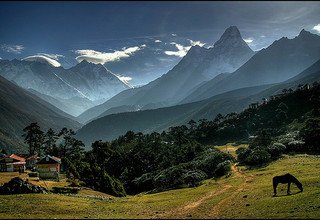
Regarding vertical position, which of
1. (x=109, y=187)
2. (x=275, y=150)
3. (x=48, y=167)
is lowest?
(x=109, y=187)

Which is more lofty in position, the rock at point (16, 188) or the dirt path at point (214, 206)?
the rock at point (16, 188)

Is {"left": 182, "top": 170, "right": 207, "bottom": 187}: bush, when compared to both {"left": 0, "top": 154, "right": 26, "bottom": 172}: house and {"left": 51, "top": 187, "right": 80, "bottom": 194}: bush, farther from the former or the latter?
{"left": 0, "top": 154, "right": 26, "bottom": 172}: house

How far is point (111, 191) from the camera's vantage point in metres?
123

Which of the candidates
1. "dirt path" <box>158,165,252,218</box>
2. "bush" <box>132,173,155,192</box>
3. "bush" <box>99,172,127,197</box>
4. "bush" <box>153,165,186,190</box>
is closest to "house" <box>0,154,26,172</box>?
"bush" <box>99,172,127,197</box>

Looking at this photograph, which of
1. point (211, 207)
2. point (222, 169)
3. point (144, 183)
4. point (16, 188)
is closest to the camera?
point (211, 207)

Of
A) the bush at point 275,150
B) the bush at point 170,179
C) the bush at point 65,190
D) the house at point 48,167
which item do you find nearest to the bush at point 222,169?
the bush at point 170,179

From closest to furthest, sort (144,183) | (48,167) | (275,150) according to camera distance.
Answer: (275,150) → (48,167) → (144,183)

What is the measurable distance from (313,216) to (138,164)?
6203 inches

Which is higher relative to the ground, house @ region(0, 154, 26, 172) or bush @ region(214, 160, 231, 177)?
house @ region(0, 154, 26, 172)

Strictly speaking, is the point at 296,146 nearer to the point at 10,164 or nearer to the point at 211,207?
the point at 211,207

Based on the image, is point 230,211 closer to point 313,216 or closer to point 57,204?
point 313,216

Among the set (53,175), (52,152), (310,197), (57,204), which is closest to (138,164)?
(52,152)

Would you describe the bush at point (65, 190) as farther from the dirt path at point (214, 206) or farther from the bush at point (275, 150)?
the bush at point (275, 150)

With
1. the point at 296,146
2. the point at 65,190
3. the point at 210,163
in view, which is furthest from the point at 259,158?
the point at 65,190
